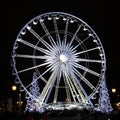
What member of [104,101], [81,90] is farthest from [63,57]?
[104,101]

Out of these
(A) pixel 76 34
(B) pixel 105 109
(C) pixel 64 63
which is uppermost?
(A) pixel 76 34

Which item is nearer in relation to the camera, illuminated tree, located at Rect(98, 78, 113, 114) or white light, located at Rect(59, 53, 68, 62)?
white light, located at Rect(59, 53, 68, 62)

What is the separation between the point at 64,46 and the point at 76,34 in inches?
112

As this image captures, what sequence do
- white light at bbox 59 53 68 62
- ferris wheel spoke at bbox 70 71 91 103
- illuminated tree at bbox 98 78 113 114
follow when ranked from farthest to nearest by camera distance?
illuminated tree at bbox 98 78 113 114
ferris wheel spoke at bbox 70 71 91 103
white light at bbox 59 53 68 62

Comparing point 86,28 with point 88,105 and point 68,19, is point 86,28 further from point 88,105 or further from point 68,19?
point 88,105

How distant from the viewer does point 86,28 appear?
154 feet

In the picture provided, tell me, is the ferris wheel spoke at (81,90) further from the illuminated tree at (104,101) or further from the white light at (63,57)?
the illuminated tree at (104,101)

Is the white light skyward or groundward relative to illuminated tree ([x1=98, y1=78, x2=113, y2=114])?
skyward

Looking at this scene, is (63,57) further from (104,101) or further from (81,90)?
(104,101)

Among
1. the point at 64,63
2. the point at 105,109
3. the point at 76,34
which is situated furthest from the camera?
the point at 105,109

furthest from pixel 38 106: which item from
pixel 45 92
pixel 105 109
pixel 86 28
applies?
pixel 105 109

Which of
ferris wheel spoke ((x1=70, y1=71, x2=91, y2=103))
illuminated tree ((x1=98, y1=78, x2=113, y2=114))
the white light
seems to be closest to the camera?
the white light

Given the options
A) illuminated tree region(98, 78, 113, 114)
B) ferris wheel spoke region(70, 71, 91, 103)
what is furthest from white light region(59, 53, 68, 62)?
illuminated tree region(98, 78, 113, 114)

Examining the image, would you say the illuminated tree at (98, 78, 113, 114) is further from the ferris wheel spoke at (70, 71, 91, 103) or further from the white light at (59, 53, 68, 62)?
the white light at (59, 53, 68, 62)
